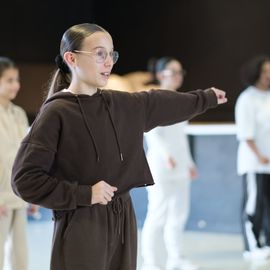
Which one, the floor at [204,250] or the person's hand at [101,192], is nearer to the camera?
the person's hand at [101,192]

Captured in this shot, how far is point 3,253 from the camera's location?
Result: 3059 millimetres

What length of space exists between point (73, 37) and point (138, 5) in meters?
5.51

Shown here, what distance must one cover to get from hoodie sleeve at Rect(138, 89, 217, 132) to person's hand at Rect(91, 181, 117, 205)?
34cm

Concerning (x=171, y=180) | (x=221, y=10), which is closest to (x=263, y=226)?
(x=171, y=180)

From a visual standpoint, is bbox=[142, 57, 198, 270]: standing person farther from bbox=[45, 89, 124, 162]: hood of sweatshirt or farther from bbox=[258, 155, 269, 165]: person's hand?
bbox=[45, 89, 124, 162]: hood of sweatshirt

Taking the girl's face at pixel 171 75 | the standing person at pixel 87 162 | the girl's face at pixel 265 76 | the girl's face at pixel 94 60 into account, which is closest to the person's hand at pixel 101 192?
the standing person at pixel 87 162

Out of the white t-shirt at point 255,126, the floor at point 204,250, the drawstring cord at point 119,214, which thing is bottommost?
the floor at point 204,250

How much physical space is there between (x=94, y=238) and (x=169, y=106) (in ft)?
1.72

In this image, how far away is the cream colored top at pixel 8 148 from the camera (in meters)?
3.02

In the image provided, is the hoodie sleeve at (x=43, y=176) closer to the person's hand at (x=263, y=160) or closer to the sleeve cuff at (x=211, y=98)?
the sleeve cuff at (x=211, y=98)

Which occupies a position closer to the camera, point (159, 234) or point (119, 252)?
point (119, 252)

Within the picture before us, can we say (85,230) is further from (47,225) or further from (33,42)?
(33,42)

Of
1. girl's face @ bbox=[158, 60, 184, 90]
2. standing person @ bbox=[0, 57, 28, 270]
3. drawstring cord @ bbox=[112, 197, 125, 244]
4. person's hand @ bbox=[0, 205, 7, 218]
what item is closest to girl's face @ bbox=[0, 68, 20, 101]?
standing person @ bbox=[0, 57, 28, 270]

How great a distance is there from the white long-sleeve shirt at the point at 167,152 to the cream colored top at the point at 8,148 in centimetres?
92
